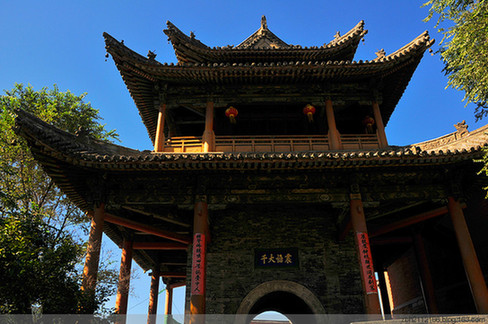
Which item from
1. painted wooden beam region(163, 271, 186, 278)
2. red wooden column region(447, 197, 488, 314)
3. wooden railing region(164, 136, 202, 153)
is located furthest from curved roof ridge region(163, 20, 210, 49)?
red wooden column region(447, 197, 488, 314)

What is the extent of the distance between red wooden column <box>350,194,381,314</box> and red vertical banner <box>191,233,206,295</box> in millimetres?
3903

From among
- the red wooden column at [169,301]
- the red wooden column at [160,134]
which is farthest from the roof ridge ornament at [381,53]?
the red wooden column at [169,301]

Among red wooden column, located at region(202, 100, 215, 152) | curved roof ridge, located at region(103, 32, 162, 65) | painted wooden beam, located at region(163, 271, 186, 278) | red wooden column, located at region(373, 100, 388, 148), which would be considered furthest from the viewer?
painted wooden beam, located at region(163, 271, 186, 278)

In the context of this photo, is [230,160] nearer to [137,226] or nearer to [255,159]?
[255,159]

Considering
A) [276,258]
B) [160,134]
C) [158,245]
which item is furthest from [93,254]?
[276,258]

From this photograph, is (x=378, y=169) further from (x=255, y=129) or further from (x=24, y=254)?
(x=24, y=254)

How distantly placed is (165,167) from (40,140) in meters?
2.84

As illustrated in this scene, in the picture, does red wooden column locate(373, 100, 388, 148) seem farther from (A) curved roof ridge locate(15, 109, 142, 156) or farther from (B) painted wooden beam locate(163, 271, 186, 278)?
(B) painted wooden beam locate(163, 271, 186, 278)

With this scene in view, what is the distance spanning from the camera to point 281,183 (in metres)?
9.77

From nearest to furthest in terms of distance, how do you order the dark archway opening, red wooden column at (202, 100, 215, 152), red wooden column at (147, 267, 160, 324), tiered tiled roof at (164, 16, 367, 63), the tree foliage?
the tree foliage < red wooden column at (202, 100, 215, 152) < the dark archway opening < tiered tiled roof at (164, 16, 367, 63) < red wooden column at (147, 267, 160, 324)

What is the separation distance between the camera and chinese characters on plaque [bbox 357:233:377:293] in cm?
831

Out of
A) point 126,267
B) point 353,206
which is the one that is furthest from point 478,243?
point 126,267

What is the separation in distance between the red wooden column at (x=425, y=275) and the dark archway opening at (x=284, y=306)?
4103 millimetres

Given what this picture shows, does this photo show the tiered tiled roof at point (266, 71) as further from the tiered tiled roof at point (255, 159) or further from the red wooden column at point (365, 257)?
the red wooden column at point (365, 257)
